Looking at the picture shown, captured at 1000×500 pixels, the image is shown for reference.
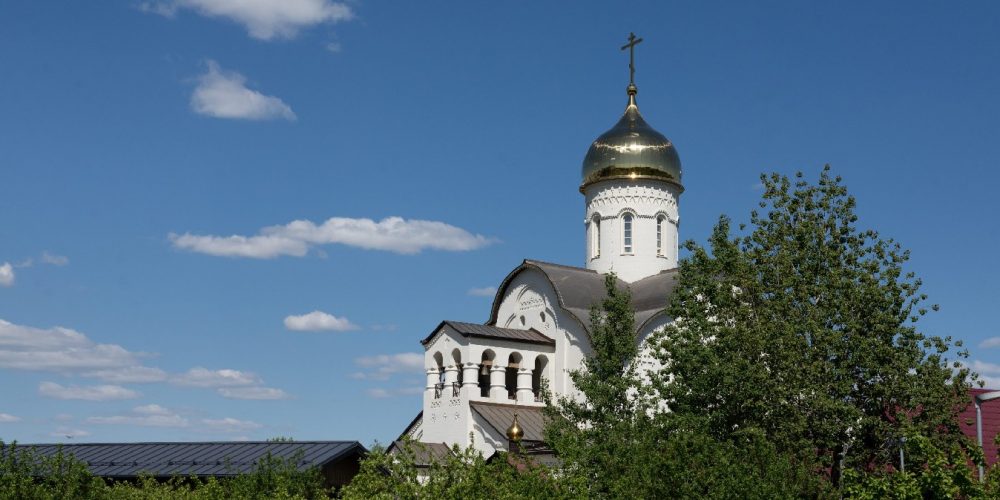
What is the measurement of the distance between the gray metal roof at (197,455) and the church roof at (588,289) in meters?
10.0

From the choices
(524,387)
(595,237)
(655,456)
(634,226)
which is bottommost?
(655,456)

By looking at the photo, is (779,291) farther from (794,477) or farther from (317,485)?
(317,485)

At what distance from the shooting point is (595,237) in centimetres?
3466

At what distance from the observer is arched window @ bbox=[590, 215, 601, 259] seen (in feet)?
113

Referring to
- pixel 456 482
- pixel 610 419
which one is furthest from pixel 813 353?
pixel 456 482

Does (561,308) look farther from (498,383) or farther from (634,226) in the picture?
(634,226)

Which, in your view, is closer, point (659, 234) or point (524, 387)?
point (524, 387)

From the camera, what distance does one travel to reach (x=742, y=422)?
69.8 feet

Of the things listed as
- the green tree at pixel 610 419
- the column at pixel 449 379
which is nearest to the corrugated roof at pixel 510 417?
the column at pixel 449 379

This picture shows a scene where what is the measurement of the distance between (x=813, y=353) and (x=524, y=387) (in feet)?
36.4

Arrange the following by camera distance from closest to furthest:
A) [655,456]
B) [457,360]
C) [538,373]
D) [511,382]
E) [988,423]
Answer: [655,456] < [988,423] < [457,360] < [538,373] < [511,382]

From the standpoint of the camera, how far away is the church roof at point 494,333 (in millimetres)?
30422

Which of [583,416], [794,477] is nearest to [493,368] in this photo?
[583,416]

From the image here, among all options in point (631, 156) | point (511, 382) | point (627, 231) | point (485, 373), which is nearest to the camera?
point (485, 373)
